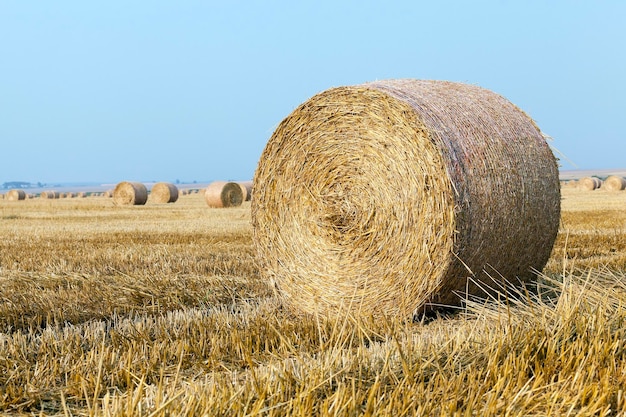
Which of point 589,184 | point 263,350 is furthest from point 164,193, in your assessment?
point 263,350

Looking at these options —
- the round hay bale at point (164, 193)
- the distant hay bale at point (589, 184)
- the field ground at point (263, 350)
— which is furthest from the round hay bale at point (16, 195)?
the field ground at point (263, 350)

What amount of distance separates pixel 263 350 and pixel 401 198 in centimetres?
169

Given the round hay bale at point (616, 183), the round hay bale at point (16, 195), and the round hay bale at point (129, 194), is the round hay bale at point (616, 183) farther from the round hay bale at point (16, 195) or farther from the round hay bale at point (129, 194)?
the round hay bale at point (16, 195)

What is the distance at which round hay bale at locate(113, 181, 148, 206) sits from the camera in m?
26.5

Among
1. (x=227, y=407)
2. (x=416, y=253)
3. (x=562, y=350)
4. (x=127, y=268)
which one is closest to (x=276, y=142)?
(x=416, y=253)

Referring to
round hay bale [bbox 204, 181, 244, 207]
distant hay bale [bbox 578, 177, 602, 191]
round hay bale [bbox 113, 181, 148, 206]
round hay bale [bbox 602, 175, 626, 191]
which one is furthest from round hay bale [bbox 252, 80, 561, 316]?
distant hay bale [bbox 578, 177, 602, 191]

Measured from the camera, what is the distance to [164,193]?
2911 cm

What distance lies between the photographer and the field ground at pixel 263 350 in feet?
9.43

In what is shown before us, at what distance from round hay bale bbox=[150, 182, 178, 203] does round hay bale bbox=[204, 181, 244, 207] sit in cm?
506

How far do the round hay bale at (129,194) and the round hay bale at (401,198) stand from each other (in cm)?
2072

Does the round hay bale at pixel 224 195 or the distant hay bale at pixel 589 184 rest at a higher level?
the round hay bale at pixel 224 195

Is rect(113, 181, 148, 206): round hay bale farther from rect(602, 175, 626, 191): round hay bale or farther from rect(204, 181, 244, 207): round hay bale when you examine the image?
rect(602, 175, 626, 191): round hay bale

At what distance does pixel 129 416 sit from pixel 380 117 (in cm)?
362

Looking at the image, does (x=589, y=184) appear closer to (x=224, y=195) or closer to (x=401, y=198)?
(x=224, y=195)
